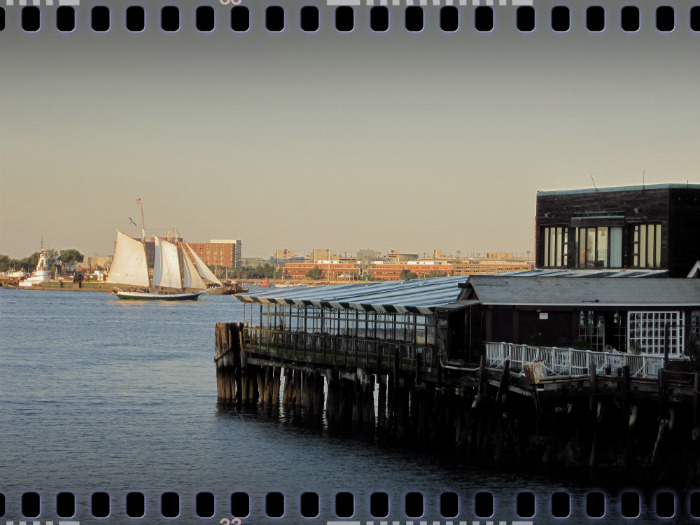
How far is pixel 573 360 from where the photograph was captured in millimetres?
38031

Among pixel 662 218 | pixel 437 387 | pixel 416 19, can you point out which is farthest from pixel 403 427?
pixel 416 19

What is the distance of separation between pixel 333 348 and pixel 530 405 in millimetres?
13934

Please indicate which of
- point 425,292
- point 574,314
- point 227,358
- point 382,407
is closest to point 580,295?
point 574,314

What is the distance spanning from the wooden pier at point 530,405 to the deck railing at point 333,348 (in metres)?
A: 0.09

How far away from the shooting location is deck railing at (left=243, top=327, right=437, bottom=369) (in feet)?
149

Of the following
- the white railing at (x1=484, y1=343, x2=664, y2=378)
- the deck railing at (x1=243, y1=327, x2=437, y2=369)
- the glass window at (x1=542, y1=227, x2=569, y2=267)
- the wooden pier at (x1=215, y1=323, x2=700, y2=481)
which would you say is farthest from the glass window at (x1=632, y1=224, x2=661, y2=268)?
the white railing at (x1=484, y1=343, x2=664, y2=378)

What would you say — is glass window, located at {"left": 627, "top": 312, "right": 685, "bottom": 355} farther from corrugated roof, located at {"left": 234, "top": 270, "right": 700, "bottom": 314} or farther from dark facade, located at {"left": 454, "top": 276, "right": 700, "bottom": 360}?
→ corrugated roof, located at {"left": 234, "top": 270, "right": 700, "bottom": 314}

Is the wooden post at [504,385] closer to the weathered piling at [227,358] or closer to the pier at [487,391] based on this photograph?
→ the pier at [487,391]

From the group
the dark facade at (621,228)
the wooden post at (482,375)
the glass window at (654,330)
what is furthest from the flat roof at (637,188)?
the wooden post at (482,375)

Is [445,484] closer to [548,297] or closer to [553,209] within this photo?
[548,297]

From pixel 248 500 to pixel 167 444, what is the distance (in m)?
12.7

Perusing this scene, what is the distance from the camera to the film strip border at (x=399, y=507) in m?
32.8

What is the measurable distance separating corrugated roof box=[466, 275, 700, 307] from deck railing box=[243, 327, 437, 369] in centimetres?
332

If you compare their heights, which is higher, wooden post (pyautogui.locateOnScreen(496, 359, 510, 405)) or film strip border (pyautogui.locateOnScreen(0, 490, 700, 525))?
wooden post (pyautogui.locateOnScreen(496, 359, 510, 405))
